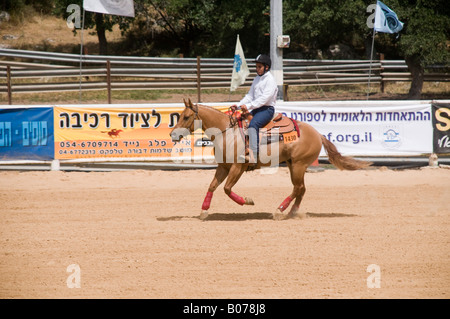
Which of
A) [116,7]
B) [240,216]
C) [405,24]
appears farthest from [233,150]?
[405,24]

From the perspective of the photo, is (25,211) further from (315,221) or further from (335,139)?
(335,139)

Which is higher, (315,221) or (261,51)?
(261,51)

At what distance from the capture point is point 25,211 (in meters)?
10.3

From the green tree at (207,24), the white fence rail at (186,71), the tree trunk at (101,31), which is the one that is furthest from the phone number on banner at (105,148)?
the tree trunk at (101,31)

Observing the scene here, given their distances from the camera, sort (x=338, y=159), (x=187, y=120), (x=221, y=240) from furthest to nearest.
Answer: (x=338, y=159)
(x=187, y=120)
(x=221, y=240)

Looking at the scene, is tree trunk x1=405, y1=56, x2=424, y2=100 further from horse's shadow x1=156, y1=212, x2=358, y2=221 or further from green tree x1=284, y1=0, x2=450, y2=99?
horse's shadow x1=156, y1=212, x2=358, y2=221

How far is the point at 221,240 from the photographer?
8.15 m

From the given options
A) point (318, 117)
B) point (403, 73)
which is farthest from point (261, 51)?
point (318, 117)

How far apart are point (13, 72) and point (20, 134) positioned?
427 inches

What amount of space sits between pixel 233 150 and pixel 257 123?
591 millimetres

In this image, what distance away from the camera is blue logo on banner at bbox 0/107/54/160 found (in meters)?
13.9

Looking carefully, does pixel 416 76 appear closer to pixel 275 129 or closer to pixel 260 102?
pixel 275 129

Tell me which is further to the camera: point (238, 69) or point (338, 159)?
point (238, 69)

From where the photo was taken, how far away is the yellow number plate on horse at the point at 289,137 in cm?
965
